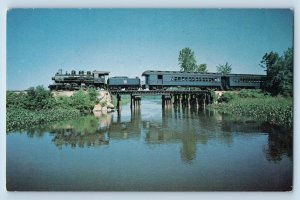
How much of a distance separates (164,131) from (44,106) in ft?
4.44

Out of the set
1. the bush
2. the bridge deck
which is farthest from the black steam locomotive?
the bush

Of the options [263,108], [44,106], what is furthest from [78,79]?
[263,108]

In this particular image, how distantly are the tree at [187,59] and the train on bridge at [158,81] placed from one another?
0.52 feet

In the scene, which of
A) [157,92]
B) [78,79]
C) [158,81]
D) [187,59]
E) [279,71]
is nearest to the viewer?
[279,71]

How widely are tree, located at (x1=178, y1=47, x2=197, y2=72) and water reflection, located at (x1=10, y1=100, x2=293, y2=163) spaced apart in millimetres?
566

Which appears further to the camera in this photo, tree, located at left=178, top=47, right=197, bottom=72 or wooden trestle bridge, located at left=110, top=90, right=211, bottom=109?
wooden trestle bridge, located at left=110, top=90, right=211, bottom=109

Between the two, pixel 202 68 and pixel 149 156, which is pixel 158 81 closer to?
pixel 202 68

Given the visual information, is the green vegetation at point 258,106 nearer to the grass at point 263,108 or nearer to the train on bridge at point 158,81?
the grass at point 263,108

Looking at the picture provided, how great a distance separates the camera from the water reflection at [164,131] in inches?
152

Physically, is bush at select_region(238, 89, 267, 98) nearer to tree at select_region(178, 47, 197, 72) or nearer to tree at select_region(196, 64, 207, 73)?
tree at select_region(196, 64, 207, 73)

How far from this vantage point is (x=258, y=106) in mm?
4227

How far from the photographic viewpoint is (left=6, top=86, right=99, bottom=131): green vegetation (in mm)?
3816

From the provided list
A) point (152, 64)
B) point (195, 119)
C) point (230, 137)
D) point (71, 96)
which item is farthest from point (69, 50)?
point (230, 137)

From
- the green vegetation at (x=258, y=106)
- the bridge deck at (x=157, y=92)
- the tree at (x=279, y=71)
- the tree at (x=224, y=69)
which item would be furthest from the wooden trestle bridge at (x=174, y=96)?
the tree at (x=279, y=71)
